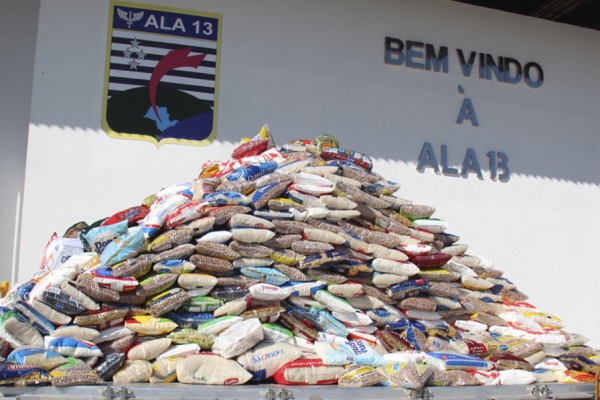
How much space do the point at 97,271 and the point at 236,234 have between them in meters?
0.74

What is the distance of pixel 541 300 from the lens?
25.5 feet

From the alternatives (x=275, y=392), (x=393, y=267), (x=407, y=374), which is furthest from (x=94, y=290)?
(x=393, y=267)

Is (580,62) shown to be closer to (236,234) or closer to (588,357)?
(588,357)

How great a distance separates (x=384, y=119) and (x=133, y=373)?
5.10m

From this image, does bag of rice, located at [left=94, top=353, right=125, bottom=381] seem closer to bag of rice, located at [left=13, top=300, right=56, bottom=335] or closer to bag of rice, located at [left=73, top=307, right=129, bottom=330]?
bag of rice, located at [left=73, top=307, right=129, bottom=330]

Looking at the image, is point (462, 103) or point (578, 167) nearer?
point (462, 103)

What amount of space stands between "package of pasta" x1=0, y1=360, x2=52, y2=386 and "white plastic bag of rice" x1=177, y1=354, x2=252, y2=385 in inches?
23.0

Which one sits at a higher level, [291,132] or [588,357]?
[291,132]

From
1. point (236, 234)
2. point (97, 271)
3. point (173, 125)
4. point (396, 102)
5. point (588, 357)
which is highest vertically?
point (396, 102)

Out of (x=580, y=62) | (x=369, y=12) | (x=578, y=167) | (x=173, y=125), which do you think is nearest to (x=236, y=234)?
(x=173, y=125)

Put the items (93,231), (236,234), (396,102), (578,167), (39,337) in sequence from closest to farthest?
1. (39,337)
2. (236,234)
3. (93,231)
4. (396,102)
5. (578,167)

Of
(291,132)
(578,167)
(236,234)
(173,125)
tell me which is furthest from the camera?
(578,167)

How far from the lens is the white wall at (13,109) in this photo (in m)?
6.42

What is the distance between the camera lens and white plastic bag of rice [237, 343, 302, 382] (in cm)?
302
